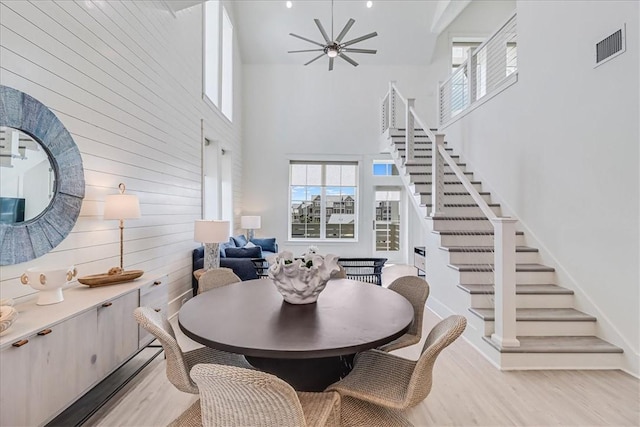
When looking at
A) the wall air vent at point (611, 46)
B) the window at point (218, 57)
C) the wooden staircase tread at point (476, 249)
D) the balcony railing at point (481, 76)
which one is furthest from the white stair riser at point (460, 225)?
the window at point (218, 57)

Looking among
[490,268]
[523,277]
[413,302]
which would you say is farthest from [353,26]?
[413,302]

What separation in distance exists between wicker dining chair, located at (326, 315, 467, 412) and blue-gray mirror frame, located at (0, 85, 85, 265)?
196 centimetres

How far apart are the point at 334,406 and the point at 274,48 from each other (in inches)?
324

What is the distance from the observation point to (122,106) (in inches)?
121

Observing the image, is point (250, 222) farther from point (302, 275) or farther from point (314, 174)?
point (302, 275)

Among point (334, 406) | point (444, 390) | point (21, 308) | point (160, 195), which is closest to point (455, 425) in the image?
point (444, 390)

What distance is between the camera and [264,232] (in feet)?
27.1

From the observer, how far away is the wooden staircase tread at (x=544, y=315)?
311 cm

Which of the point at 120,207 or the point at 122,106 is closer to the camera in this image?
the point at 120,207

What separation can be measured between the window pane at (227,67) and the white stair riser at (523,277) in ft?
17.5

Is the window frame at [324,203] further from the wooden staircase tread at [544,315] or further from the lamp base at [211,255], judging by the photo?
the wooden staircase tread at [544,315]

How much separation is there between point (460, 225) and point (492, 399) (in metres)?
2.43

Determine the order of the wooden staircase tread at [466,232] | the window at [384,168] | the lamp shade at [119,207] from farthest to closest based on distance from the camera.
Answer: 1. the window at [384,168]
2. the wooden staircase tread at [466,232]
3. the lamp shade at [119,207]

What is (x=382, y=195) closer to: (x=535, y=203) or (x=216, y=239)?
(x=535, y=203)
